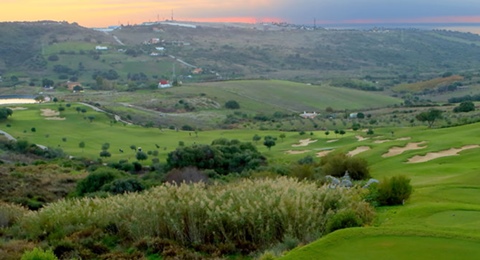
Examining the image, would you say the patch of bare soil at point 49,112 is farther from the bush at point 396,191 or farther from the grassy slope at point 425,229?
the bush at point 396,191

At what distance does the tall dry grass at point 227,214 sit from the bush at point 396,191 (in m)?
0.96

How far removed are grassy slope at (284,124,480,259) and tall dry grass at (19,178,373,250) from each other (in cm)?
142

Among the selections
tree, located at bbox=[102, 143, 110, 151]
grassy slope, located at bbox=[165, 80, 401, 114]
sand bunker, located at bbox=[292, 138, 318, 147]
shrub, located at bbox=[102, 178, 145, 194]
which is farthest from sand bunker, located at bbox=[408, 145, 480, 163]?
grassy slope, located at bbox=[165, 80, 401, 114]

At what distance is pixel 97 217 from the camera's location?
18.3 metres

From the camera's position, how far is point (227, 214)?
615 inches

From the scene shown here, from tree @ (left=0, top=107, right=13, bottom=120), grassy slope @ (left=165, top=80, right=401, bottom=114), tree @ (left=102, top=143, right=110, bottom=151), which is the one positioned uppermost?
tree @ (left=0, top=107, right=13, bottom=120)

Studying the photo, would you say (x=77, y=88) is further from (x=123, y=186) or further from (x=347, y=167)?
(x=347, y=167)

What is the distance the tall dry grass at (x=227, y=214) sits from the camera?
1540 cm

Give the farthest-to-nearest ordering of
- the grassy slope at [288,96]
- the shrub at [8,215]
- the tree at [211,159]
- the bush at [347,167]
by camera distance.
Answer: the grassy slope at [288,96] < the tree at [211,159] < the bush at [347,167] < the shrub at [8,215]

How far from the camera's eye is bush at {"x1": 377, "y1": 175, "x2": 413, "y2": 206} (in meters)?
18.1

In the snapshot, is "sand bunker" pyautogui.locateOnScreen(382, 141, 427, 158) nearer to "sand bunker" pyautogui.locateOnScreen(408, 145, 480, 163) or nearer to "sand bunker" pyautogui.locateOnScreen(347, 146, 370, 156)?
"sand bunker" pyautogui.locateOnScreen(408, 145, 480, 163)

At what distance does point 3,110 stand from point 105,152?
27452 mm

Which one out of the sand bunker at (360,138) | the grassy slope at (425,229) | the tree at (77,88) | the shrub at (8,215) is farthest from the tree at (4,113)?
the grassy slope at (425,229)

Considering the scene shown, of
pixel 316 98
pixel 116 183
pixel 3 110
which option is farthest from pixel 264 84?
pixel 116 183
